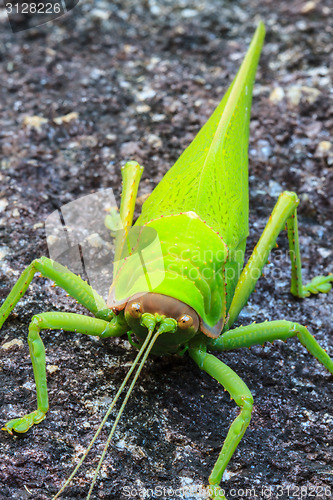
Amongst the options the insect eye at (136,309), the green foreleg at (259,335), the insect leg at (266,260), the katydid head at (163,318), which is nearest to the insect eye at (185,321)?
the katydid head at (163,318)

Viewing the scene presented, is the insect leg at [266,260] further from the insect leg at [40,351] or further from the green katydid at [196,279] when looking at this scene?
the insect leg at [40,351]

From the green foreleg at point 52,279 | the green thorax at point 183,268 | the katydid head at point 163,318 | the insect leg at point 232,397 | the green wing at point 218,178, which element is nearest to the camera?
the insect leg at point 232,397

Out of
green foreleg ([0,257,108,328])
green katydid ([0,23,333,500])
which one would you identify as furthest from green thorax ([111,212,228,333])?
green foreleg ([0,257,108,328])

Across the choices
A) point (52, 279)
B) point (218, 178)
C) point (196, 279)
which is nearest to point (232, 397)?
point (196, 279)

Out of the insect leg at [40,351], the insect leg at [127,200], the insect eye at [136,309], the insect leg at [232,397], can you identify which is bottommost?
the insect leg at [232,397]

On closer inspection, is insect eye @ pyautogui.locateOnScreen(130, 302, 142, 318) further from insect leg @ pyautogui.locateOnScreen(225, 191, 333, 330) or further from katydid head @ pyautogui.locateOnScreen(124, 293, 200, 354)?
insect leg @ pyautogui.locateOnScreen(225, 191, 333, 330)

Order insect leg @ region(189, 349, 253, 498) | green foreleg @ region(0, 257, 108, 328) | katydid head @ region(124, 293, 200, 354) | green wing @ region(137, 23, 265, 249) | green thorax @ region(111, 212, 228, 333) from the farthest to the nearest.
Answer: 1. green wing @ region(137, 23, 265, 249)
2. green foreleg @ region(0, 257, 108, 328)
3. green thorax @ region(111, 212, 228, 333)
4. katydid head @ region(124, 293, 200, 354)
5. insect leg @ region(189, 349, 253, 498)

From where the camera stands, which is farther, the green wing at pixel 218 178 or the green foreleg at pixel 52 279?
the green wing at pixel 218 178

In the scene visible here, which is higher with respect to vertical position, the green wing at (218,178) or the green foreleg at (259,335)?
the green wing at (218,178)
